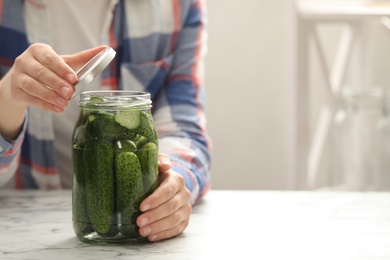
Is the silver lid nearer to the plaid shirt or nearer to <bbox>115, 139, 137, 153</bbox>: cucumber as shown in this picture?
<bbox>115, 139, 137, 153</bbox>: cucumber

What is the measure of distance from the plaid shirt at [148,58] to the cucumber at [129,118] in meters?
0.40

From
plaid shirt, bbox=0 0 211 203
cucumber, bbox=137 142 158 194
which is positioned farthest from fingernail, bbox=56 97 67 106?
plaid shirt, bbox=0 0 211 203

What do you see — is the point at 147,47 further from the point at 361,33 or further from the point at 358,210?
the point at 361,33

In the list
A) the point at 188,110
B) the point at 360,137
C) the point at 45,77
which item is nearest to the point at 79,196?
the point at 45,77

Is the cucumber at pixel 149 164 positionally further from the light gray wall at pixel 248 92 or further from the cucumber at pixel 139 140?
the light gray wall at pixel 248 92

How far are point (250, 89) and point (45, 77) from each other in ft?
5.60

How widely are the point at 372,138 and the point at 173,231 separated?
1344 millimetres

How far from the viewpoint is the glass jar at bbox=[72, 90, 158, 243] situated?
79cm

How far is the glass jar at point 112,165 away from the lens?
2.60 ft

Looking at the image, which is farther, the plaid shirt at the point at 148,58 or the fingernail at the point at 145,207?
the plaid shirt at the point at 148,58

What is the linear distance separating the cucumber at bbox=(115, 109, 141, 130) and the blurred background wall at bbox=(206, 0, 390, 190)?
167 centimetres

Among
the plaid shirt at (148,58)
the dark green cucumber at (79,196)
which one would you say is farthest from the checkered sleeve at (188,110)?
the dark green cucumber at (79,196)

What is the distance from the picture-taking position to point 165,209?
851 millimetres

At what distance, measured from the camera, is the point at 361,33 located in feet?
7.23
